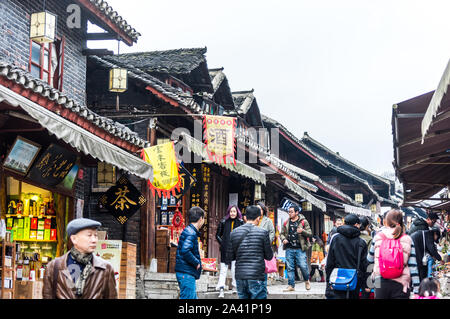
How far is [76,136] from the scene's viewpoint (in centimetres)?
1059

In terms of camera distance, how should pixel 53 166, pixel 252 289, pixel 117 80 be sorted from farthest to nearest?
pixel 117 80
pixel 53 166
pixel 252 289

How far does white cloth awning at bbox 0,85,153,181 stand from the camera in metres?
9.30

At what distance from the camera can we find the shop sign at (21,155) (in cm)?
1179

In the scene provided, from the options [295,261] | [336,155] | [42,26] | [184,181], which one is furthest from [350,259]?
[336,155]

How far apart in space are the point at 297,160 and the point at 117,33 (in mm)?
19609

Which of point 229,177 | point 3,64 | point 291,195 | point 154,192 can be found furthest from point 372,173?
point 3,64

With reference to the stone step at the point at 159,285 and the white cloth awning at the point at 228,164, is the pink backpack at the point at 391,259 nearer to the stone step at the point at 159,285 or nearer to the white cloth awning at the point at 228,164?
the stone step at the point at 159,285

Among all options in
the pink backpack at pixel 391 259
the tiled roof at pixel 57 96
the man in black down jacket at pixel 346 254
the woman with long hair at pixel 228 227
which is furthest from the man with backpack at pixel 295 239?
the pink backpack at pixel 391 259

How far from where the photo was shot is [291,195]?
28.6 meters

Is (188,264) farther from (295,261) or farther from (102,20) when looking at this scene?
(102,20)

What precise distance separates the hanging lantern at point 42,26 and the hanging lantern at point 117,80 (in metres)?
2.59

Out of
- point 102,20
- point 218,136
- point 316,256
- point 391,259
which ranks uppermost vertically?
point 102,20

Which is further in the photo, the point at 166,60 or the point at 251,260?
the point at 166,60

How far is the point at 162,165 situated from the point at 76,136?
13.9 feet
